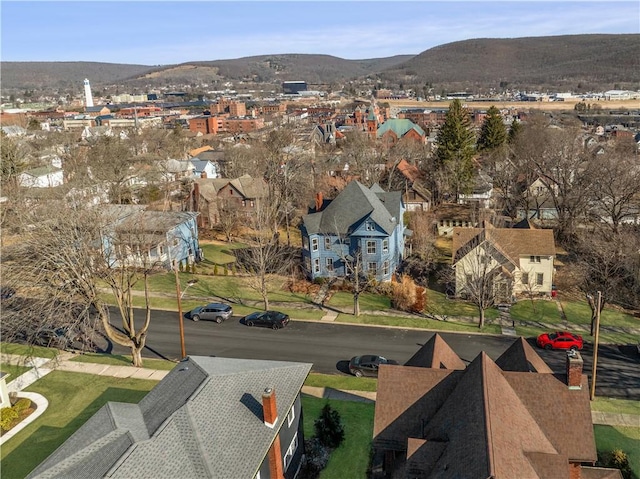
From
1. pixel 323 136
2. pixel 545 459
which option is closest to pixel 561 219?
pixel 545 459

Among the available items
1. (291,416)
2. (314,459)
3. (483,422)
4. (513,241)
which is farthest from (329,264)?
(483,422)

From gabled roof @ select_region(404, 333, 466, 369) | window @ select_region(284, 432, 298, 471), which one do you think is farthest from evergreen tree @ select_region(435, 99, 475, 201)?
window @ select_region(284, 432, 298, 471)

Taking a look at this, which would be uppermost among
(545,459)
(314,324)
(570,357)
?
(570,357)

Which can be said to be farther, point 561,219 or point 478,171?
point 478,171

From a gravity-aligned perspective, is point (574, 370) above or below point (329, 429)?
above

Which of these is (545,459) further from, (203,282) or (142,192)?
(142,192)

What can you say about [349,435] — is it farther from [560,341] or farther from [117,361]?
[117,361]

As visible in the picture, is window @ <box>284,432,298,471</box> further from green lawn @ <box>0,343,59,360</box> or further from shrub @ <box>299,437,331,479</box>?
green lawn @ <box>0,343,59,360</box>
